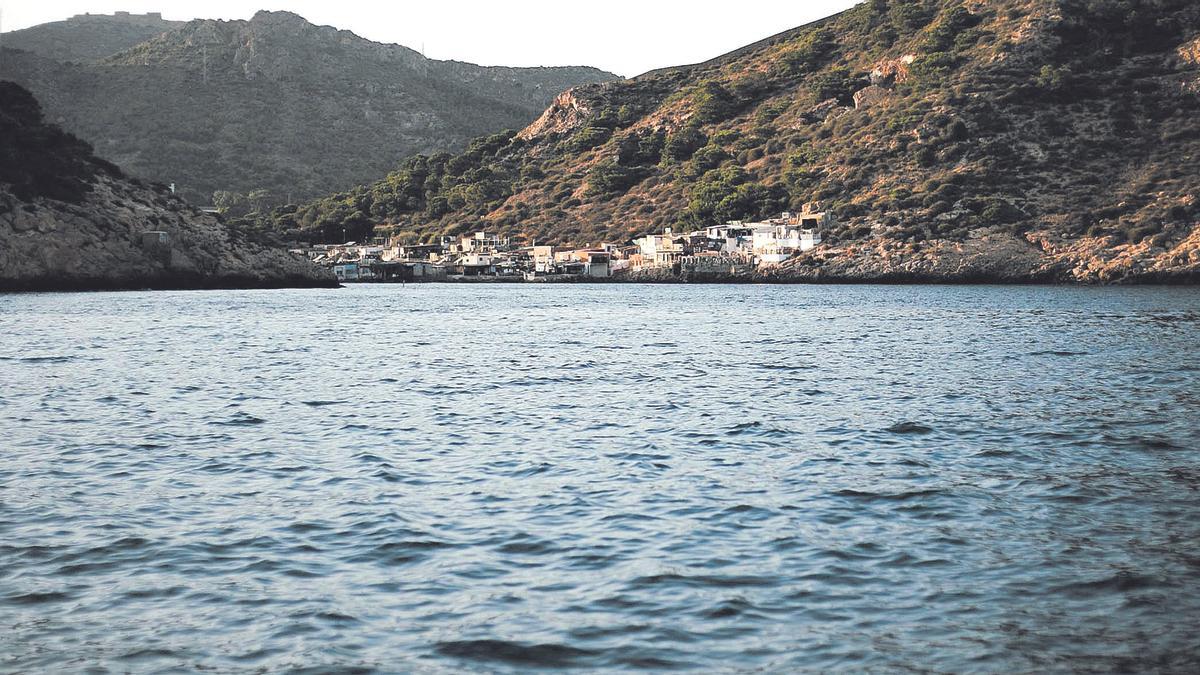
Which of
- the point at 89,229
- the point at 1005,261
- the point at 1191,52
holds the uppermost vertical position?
the point at 1191,52

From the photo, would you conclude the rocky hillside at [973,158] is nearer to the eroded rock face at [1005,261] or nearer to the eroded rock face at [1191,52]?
the eroded rock face at [1005,261]

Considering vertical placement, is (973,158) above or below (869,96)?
below

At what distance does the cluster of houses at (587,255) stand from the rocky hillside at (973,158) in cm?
483

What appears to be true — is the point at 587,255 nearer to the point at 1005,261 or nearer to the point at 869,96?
the point at 869,96

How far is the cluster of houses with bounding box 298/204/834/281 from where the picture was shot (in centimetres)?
15225

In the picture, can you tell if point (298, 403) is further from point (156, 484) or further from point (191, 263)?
point (191, 263)

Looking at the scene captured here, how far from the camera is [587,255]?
169 m

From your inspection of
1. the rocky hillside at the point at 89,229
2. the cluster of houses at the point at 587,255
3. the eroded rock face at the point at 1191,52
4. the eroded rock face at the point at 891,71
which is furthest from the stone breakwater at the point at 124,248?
the eroded rock face at the point at 1191,52

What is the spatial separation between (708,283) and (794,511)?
482 feet

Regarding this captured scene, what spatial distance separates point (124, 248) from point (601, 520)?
4381 inches

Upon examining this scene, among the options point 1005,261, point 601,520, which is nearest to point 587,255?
point 1005,261

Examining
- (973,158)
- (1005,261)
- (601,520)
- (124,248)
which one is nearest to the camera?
(601,520)

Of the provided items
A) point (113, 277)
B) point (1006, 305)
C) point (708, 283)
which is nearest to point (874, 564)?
point (1006, 305)

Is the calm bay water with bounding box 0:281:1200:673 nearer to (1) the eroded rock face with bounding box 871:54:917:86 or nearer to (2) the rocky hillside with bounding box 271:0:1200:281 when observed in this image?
(2) the rocky hillside with bounding box 271:0:1200:281
